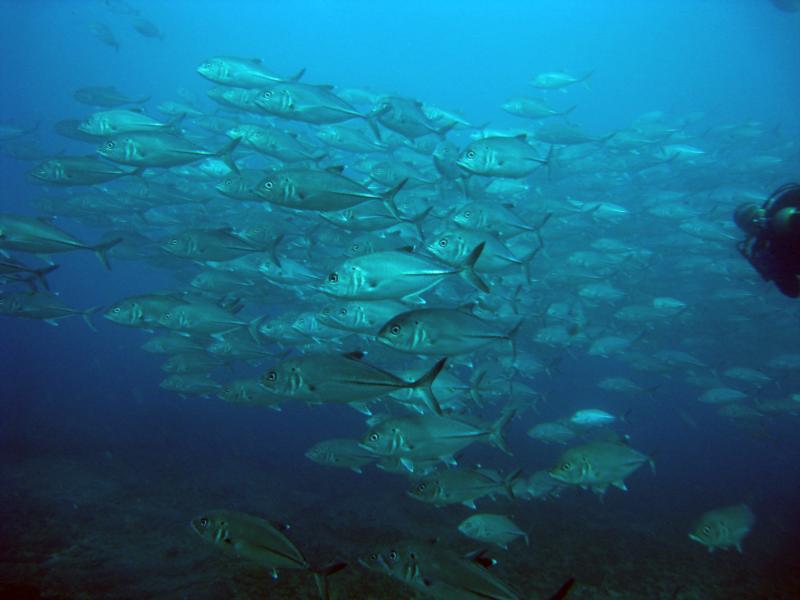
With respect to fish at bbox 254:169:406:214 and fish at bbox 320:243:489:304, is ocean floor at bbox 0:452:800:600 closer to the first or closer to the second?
fish at bbox 320:243:489:304

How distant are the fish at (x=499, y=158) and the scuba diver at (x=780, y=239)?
2419 mm

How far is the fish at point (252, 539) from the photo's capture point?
321cm

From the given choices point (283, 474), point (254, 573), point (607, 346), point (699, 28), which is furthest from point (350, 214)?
point (699, 28)

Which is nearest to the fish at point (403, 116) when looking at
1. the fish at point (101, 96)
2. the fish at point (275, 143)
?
the fish at point (275, 143)

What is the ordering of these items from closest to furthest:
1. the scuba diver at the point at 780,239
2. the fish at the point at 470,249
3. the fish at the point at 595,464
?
the scuba diver at the point at 780,239 → the fish at the point at 595,464 → the fish at the point at 470,249

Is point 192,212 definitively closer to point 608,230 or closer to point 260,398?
point 260,398

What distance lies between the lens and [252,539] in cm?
327

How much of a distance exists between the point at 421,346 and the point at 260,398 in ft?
11.8

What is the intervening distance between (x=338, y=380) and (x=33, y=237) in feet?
13.8

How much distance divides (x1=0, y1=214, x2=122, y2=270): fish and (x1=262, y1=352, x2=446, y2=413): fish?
10.6 feet

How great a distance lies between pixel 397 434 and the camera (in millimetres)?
4125

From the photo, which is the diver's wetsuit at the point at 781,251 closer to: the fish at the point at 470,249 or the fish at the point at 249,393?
the fish at the point at 470,249

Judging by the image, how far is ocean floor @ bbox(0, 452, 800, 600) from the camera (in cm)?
491

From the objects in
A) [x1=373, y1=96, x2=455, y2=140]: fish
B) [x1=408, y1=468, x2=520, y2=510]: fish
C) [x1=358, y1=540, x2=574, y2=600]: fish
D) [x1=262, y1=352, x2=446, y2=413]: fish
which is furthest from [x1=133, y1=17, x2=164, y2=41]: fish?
[x1=358, y1=540, x2=574, y2=600]: fish
